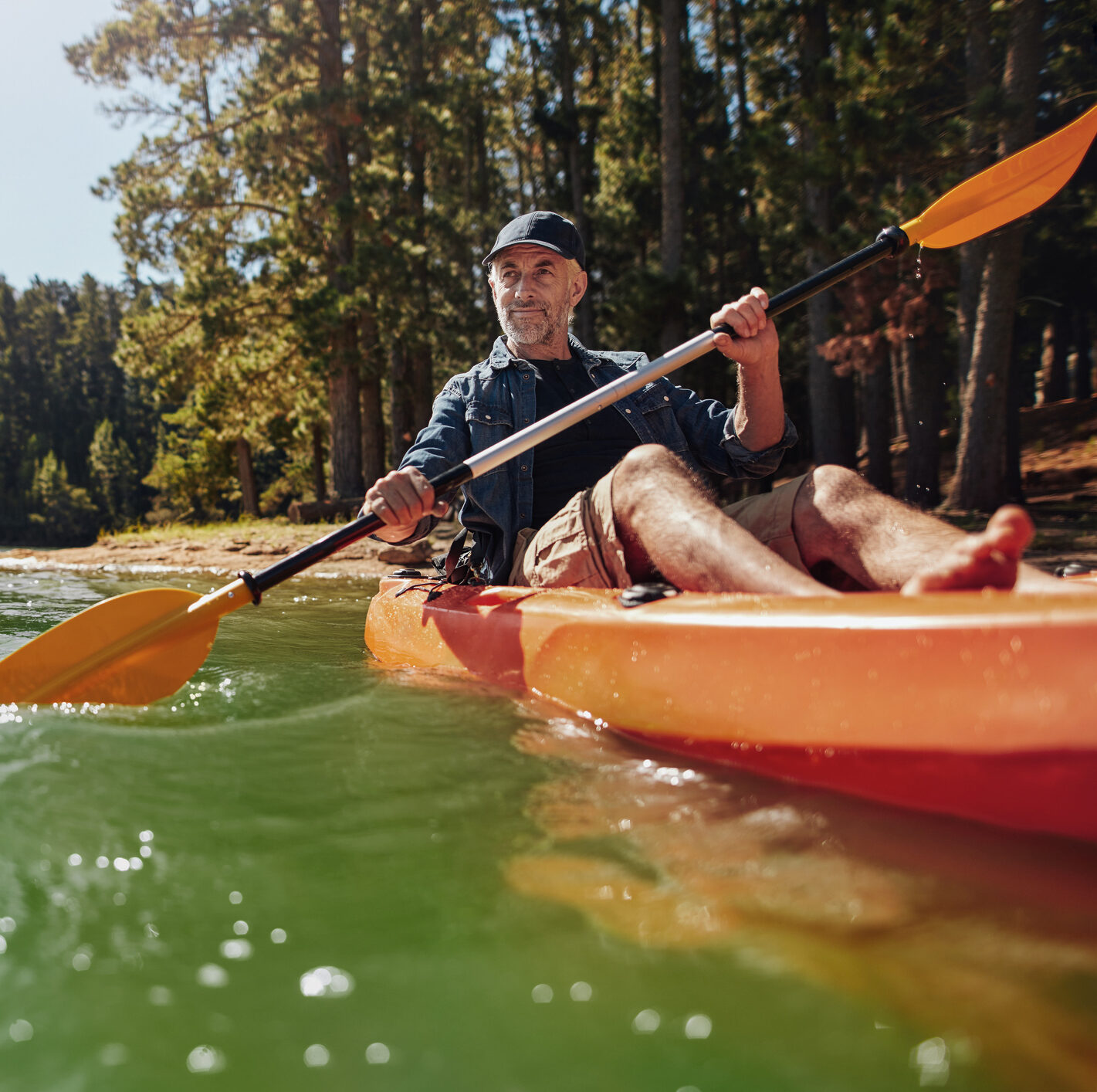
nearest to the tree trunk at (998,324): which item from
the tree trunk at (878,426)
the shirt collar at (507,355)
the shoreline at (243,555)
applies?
the shoreline at (243,555)

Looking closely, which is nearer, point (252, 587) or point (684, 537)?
point (684, 537)

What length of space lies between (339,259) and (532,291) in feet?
34.4

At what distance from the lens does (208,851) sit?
1.32 meters

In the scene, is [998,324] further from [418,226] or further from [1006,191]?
[418,226]

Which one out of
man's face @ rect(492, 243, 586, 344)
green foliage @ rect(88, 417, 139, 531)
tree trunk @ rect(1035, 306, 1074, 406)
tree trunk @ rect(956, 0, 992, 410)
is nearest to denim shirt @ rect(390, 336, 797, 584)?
man's face @ rect(492, 243, 586, 344)

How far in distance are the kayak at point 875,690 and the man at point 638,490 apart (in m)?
0.13

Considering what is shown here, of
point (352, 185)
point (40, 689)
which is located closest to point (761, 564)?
point (40, 689)

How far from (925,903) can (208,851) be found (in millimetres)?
1069

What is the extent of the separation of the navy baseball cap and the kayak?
1.51m

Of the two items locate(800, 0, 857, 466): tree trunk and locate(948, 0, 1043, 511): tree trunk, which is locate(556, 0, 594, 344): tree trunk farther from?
locate(948, 0, 1043, 511): tree trunk

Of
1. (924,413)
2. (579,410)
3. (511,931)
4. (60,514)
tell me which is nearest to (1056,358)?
(924,413)

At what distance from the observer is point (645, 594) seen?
6.20 feet

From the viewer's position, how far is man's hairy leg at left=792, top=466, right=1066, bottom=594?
4.59ft

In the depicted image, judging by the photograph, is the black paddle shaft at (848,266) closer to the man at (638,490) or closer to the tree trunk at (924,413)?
the man at (638,490)
